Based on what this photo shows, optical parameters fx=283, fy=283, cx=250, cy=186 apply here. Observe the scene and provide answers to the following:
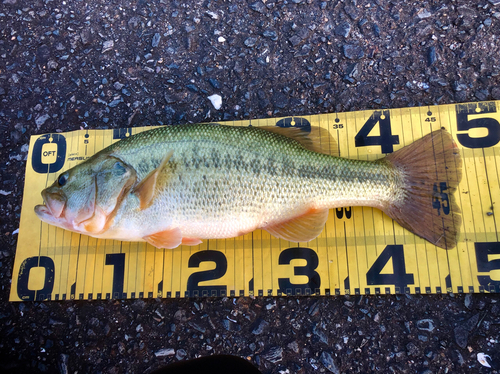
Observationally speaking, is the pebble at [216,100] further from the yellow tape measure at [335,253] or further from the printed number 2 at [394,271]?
the printed number 2 at [394,271]

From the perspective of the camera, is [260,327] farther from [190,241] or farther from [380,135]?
[380,135]

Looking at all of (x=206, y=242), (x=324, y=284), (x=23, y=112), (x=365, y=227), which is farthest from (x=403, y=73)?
(x=23, y=112)

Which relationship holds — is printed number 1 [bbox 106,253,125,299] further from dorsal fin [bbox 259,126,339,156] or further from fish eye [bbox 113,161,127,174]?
dorsal fin [bbox 259,126,339,156]

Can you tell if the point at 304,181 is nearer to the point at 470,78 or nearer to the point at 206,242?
the point at 206,242

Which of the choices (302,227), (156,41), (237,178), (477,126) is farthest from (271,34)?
(477,126)

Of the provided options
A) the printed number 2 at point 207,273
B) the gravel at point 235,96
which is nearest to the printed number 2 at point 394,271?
the gravel at point 235,96

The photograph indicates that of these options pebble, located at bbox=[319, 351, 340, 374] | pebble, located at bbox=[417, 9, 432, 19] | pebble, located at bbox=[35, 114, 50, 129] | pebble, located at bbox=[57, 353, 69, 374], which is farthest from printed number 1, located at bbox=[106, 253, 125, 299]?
pebble, located at bbox=[417, 9, 432, 19]
